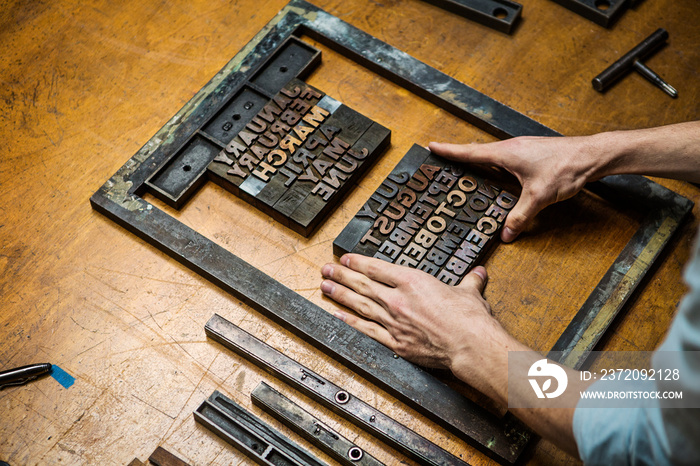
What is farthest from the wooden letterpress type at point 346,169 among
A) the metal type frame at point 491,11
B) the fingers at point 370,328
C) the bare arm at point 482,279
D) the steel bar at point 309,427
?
the metal type frame at point 491,11

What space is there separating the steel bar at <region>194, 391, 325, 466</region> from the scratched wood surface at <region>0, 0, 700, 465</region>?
5cm

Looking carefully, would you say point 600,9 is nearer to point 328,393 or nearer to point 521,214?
point 521,214

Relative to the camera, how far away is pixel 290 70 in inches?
90.9

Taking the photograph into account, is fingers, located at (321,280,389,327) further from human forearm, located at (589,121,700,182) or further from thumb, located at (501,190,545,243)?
human forearm, located at (589,121,700,182)

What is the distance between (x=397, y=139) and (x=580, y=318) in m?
0.85

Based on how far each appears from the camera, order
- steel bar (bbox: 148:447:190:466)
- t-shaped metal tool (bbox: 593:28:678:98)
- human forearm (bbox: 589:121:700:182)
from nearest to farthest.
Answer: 1. steel bar (bbox: 148:447:190:466)
2. human forearm (bbox: 589:121:700:182)
3. t-shaped metal tool (bbox: 593:28:678:98)

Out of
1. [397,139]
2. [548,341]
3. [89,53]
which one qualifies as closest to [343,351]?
[548,341]

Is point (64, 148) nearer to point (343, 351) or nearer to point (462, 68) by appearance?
point (343, 351)

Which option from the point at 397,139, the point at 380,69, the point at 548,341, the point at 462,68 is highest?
the point at 462,68

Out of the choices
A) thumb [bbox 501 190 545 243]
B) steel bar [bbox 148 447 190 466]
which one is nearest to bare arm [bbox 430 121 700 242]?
thumb [bbox 501 190 545 243]

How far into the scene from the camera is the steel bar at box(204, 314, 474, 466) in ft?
5.47

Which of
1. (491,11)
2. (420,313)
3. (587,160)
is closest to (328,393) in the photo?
(420,313)

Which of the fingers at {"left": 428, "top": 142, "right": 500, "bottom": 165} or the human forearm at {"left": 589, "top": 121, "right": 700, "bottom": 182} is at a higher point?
the human forearm at {"left": 589, "top": 121, "right": 700, "bottom": 182}

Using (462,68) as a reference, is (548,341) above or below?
below
